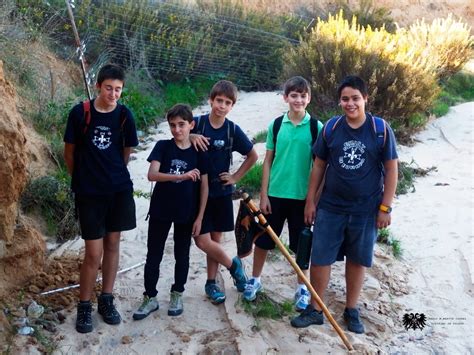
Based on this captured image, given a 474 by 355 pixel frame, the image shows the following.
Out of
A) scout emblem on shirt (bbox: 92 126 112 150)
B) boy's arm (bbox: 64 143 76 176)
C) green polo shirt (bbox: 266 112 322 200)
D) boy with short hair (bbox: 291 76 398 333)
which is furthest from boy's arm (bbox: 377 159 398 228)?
boy's arm (bbox: 64 143 76 176)

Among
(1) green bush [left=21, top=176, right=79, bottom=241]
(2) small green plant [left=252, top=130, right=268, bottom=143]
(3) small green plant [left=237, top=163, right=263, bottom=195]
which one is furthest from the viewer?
(2) small green plant [left=252, top=130, right=268, bottom=143]

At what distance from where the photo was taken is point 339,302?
14.4 feet

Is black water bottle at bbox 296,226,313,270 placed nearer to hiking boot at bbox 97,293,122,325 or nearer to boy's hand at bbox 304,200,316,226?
boy's hand at bbox 304,200,316,226

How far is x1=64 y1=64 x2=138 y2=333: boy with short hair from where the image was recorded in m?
3.63

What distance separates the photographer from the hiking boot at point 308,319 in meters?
3.92

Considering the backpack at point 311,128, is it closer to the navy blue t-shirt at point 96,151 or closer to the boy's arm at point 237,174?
the boy's arm at point 237,174

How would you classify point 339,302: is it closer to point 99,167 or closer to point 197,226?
point 197,226

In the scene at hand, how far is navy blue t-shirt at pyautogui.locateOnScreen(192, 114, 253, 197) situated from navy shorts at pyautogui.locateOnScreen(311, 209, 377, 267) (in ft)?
2.26

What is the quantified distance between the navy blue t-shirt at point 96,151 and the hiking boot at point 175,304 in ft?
2.87

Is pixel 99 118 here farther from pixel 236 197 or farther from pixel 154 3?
pixel 154 3

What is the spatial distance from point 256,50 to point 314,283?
8.78 meters

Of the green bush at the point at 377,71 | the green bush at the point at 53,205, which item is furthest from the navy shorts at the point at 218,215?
the green bush at the point at 377,71

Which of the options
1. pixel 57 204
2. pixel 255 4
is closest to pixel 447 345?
pixel 57 204

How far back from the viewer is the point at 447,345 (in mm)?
4031
